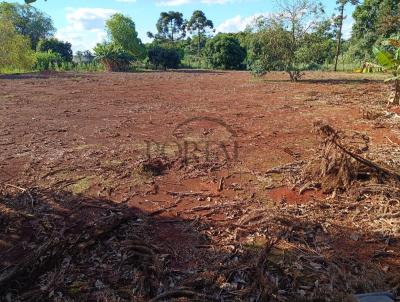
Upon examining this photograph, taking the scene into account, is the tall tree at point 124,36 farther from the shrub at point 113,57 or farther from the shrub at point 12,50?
the shrub at point 12,50

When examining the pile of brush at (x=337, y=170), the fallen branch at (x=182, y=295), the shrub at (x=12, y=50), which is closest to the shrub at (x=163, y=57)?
the shrub at (x=12, y=50)

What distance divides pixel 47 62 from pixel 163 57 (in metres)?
10.3

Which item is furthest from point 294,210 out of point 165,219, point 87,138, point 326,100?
point 326,100

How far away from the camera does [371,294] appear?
A: 8.79 ft

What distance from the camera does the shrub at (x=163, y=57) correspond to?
108 feet

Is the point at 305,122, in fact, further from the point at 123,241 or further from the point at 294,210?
the point at 123,241

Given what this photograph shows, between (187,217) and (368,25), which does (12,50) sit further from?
(187,217)

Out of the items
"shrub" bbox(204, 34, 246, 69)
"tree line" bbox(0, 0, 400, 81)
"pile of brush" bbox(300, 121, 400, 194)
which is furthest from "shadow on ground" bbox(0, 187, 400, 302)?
"shrub" bbox(204, 34, 246, 69)

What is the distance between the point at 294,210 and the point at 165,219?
1.51 metres

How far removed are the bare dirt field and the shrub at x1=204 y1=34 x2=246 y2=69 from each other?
24761 mm

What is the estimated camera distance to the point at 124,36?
114ft

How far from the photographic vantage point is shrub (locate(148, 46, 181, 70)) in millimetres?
32938

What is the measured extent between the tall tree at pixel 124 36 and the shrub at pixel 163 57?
7.43 ft

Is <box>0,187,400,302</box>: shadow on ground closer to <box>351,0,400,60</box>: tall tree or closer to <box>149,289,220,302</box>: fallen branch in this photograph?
<box>149,289,220,302</box>: fallen branch
